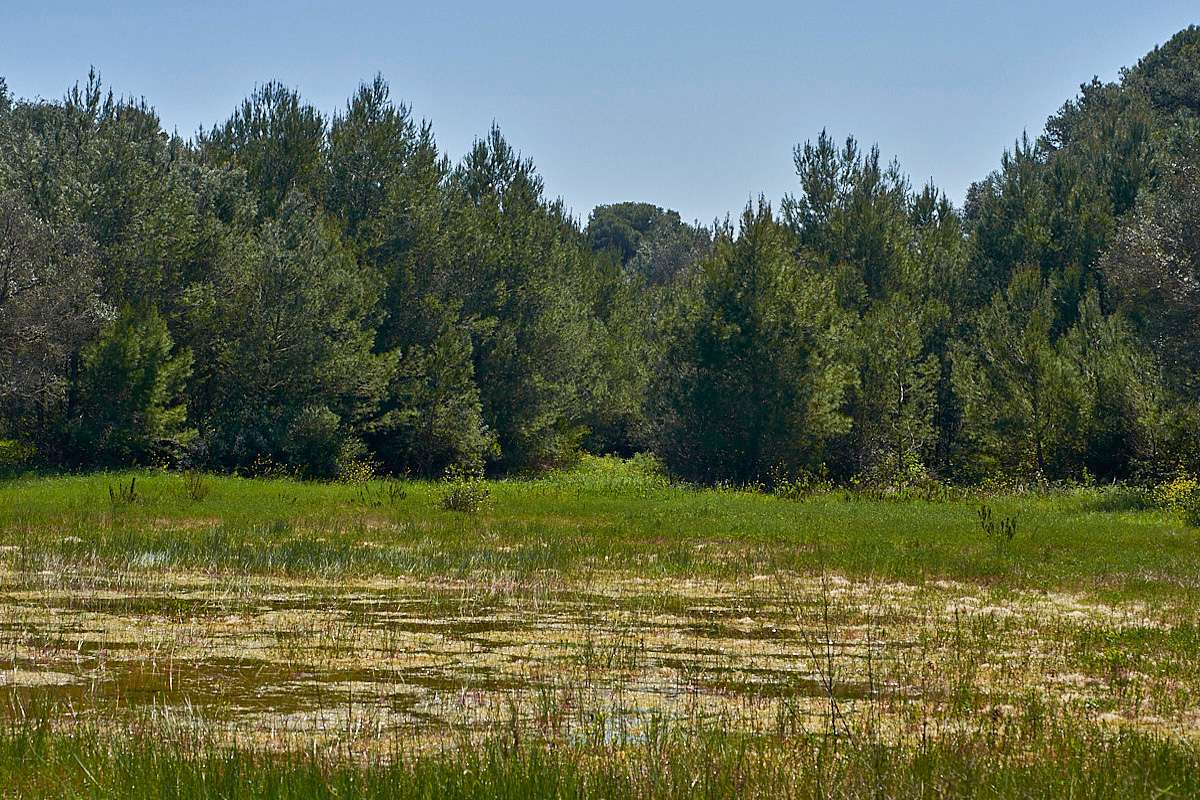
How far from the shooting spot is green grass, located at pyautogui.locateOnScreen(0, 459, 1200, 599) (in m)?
19.0

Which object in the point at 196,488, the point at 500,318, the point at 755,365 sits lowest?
the point at 196,488

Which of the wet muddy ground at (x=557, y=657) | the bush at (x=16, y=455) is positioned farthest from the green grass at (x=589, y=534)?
the bush at (x=16, y=455)

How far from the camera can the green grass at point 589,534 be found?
19047 mm

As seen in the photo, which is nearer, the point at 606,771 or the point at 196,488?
the point at 606,771

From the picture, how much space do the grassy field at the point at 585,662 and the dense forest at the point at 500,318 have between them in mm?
15368

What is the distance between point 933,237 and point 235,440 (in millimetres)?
38317

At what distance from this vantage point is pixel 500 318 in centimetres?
5462

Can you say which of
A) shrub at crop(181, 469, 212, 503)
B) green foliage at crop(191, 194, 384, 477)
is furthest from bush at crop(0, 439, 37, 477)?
shrub at crop(181, 469, 212, 503)

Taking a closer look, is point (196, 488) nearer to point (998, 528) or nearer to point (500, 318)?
point (998, 528)

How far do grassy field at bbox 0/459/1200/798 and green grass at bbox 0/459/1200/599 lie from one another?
17 cm

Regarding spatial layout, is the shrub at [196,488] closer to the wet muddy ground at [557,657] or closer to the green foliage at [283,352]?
the green foliage at [283,352]

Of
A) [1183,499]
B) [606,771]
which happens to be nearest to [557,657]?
[606,771]

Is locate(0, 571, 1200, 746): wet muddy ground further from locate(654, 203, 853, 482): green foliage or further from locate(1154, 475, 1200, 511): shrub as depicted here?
A: locate(654, 203, 853, 482): green foliage

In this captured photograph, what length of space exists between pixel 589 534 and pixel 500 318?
30.9 meters
